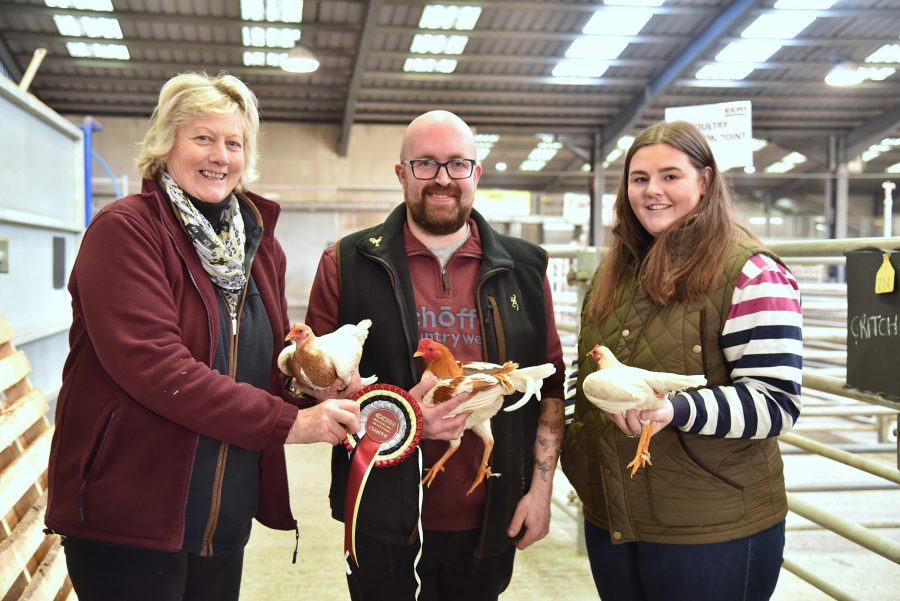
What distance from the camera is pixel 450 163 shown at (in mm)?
1869

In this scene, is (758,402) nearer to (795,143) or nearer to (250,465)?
(250,465)

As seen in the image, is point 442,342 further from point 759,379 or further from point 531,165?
point 531,165

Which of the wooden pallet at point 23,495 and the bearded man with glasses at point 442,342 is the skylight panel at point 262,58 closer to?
the wooden pallet at point 23,495

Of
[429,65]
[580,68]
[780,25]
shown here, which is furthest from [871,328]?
[580,68]

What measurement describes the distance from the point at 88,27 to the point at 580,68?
7.57m

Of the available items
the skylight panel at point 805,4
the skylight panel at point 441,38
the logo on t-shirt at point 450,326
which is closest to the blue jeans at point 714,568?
the logo on t-shirt at point 450,326

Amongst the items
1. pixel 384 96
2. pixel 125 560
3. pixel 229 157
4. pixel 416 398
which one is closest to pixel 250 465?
pixel 125 560

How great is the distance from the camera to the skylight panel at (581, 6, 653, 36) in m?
9.81

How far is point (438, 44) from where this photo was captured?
1086 centimetres

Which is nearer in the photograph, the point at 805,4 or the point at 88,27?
the point at 805,4

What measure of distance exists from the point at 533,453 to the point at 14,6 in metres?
10.4

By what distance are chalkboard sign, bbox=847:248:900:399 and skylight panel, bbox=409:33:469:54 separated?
30.8 ft

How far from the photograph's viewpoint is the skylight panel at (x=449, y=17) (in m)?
9.76

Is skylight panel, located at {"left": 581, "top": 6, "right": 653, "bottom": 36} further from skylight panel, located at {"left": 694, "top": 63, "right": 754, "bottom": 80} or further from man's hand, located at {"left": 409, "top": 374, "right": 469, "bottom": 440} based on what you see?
man's hand, located at {"left": 409, "top": 374, "right": 469, "bottom": 440}
